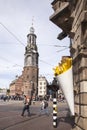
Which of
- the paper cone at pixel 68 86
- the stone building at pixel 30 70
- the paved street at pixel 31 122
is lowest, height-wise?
the paved street at pixel 31 122

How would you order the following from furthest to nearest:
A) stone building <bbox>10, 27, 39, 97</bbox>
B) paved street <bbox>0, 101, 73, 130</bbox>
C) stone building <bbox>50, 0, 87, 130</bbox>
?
stone building <bbox>10, 27, 39, 97</bbox>
paved street <bbox>0, 101, 73, 130</bbox>
stone building <bbox>50, 0, 87, 130</bbox>

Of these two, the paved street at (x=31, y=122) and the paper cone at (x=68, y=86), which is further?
the paved street at (x=31, y=122)

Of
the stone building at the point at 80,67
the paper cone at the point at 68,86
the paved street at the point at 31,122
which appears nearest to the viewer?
the stone building at the point at 80,67

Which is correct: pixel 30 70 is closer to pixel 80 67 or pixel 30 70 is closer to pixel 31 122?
pixel 31 122

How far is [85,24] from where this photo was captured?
35.7 feet

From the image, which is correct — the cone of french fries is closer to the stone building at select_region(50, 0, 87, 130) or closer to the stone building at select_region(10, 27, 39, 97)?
the stone building at select_region(50, 0, 87, 130)

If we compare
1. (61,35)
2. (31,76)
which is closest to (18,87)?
(31,76)

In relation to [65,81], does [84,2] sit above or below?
above

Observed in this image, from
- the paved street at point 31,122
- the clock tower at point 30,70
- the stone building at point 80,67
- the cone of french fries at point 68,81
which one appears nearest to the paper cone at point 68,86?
the cone of french fries at point 68,81

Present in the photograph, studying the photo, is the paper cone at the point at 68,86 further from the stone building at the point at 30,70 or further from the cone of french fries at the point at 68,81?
the stone building at the point at 30,70

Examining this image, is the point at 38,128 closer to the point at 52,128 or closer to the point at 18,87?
the point at 52,128

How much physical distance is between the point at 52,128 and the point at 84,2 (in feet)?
19.8

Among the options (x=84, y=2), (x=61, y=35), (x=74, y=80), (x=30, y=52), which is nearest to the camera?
(x=84, y=2)

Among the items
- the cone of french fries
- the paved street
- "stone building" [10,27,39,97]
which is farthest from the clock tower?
the cone of french fries
